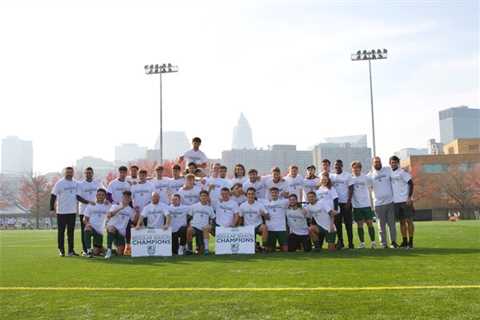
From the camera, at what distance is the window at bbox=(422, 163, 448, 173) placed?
242 feet

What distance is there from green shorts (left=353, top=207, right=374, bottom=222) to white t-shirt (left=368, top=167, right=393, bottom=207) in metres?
0.28

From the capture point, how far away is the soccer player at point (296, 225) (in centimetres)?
1100

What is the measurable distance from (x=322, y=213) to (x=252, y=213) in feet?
5.32

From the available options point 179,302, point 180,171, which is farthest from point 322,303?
point 180,171

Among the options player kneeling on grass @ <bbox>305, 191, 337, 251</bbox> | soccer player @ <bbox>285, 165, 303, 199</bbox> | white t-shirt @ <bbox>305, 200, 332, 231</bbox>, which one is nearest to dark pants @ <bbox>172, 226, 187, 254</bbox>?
soccer player @ <bbox>285, 165, 303, 199</bbox>

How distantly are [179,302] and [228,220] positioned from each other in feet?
18.4

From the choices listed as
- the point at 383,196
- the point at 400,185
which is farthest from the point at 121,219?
the point at 400,185

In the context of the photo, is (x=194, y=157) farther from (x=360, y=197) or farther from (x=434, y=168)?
(x=434, y=168)

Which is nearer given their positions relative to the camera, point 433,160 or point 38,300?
point 38,300

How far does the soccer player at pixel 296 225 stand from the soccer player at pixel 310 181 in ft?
2.53

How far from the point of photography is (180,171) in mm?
12055

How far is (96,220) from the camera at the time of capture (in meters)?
11.4

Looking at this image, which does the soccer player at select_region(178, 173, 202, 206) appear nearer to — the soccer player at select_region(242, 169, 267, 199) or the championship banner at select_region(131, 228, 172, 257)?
the championship banner at select_region(131, 228, 172, 257)

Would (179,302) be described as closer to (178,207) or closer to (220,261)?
(220,261)
